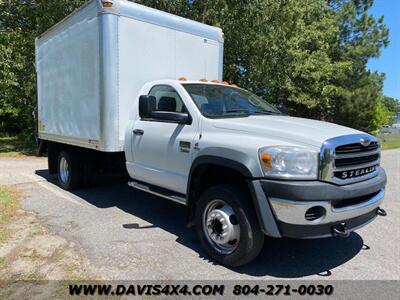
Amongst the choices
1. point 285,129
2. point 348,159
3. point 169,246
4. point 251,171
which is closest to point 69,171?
point 169,246

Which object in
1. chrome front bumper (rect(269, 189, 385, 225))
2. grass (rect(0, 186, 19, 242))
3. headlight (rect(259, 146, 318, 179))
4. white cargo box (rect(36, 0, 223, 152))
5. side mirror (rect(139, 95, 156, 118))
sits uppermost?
white cargo box (rect(36, 0, 223, 152))

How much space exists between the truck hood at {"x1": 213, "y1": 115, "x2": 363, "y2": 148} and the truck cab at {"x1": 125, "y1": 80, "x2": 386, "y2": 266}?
10mm

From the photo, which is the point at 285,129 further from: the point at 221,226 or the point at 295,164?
the point at 221,226

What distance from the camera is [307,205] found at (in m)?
3.61

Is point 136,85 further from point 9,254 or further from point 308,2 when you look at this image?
point 308,2

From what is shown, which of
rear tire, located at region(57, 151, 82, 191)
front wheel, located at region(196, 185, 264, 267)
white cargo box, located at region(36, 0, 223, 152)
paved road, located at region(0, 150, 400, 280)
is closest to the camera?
front wheel, located at region(196, 185, 264, 267)

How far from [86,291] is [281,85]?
1396 cm

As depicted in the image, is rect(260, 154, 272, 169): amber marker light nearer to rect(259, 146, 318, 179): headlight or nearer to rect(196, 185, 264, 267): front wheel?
rect(259, 146, 318, 179): headlight

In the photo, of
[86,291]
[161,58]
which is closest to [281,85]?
[161,58]

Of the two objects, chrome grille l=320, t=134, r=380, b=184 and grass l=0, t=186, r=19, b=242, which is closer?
chrome grille l=320, t=134, r=380, b=184

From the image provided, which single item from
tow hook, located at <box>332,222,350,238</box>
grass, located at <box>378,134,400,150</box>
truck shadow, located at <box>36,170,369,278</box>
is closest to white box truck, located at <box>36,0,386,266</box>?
tow hook, located at <box>332,222,350,238</box>

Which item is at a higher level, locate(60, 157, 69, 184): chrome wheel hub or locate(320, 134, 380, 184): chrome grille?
locate(320, 134, 380, 184): chrome grille

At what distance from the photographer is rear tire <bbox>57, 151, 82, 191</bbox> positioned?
763cm

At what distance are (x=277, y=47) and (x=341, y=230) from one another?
12128mm
